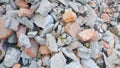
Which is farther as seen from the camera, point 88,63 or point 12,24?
point 12,24

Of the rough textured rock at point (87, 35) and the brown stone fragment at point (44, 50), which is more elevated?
the rough textured rock at point (87, 35)

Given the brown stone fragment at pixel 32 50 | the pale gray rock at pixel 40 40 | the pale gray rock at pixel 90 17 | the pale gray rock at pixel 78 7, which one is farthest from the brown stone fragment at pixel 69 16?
the brown stone fragment at pixel 32 50

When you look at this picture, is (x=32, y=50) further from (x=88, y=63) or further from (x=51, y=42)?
(x=88, y=63)

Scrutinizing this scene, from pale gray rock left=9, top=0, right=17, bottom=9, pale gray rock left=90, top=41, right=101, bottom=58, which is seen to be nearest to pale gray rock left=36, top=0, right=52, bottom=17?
A: pale gray rock left=9, top=0, right=17, bottom=9

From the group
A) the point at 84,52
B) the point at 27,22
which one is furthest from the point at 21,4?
the point at 84,52

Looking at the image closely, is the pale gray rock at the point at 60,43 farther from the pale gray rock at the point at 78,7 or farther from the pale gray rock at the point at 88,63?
the pale gray rock at the point at 78,7

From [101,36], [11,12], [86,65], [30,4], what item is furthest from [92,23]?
[11,12]

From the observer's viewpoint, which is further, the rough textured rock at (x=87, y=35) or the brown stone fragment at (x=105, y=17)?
the brown stone fragment at (x=105, y=17)
